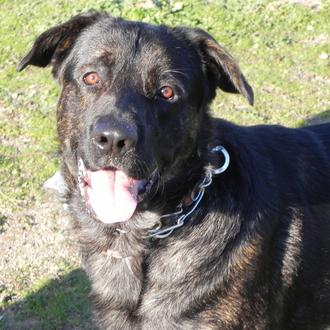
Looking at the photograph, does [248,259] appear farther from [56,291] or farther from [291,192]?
[56,291]

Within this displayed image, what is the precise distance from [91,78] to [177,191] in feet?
2.73

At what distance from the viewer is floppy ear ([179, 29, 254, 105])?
3.51 m

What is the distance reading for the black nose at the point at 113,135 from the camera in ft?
10.5

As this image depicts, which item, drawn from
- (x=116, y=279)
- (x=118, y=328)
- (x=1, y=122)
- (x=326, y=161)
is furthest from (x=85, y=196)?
(x=1, y=122)

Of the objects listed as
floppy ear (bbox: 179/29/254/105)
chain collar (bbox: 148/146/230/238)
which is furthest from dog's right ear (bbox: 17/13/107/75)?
chain collar (bbox: 148/146/230/238)

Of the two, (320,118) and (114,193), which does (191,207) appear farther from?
(320,118)

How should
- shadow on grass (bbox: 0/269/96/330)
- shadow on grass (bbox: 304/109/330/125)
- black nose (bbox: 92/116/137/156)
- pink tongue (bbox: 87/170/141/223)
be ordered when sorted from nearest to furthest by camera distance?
black nose (bbox: 92/116/137/156) < pink tongue (bbox: 87/170/141/223) < shadow on grass (bbox: 0/269/96/330) < shadow on grass (bbox: 304/109/330/125)

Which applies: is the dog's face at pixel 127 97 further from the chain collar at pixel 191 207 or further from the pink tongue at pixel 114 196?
the chain collar at pixel 191 207

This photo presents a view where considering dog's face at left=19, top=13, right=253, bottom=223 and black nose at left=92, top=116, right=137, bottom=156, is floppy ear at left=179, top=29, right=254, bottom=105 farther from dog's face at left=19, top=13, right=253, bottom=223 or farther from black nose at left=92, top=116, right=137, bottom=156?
black nose at left=92, top=116, right=137, bottom=156

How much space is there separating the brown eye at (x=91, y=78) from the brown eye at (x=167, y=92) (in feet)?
1.23

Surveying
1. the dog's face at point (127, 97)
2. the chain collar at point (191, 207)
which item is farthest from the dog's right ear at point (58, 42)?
the chain collar at point (191, 207)

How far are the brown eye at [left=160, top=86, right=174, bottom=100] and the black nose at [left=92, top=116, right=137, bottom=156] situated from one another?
427 millimetres

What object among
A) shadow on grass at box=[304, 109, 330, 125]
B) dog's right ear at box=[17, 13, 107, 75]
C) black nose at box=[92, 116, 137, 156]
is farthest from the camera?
shadow on grass at box=[304, 109, 330, 125]

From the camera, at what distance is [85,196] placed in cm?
359
